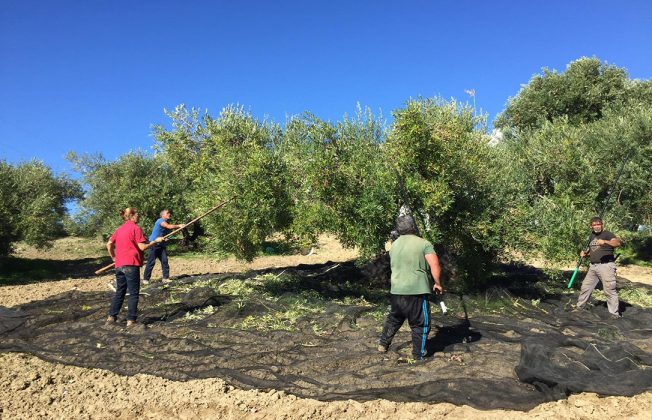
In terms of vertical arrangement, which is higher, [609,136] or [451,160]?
[609,136]

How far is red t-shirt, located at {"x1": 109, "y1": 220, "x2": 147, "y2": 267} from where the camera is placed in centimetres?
866

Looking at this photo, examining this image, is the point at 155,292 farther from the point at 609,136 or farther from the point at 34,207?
the point at 609,136

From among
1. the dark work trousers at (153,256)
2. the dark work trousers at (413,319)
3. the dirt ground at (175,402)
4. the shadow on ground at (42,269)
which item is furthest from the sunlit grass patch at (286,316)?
the shadow on ground at (42,269)

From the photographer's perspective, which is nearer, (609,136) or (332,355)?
(332,355)

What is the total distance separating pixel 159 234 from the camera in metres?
12.8

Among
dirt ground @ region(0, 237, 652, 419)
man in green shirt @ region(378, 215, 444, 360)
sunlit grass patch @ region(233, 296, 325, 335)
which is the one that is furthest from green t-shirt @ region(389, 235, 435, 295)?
sunlit grass patch @ region(233, 296, 325, 335)

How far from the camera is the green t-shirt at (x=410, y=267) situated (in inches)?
256

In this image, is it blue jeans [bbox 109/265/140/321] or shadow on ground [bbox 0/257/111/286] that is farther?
shadow on ground [bbox 0/257/111/286]

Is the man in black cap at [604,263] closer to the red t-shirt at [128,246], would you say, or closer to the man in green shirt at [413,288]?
the man in green shirt at [413,288]

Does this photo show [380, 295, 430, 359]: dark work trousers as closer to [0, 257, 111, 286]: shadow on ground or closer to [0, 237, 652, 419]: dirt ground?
[0, 237, 652, 419]: dirt ground

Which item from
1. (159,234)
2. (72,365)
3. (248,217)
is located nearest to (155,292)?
(159,234)

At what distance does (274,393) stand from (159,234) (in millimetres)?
8315

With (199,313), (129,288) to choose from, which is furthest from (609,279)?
(129,288)

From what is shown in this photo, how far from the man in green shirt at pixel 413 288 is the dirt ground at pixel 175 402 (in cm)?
136
